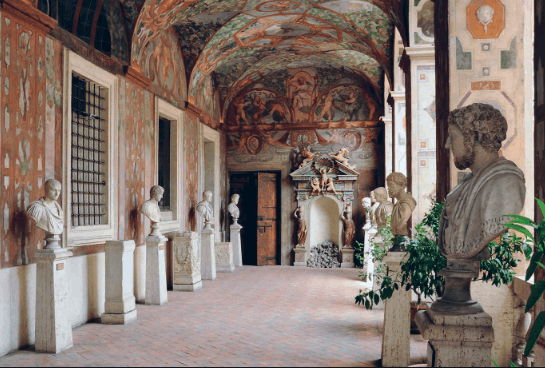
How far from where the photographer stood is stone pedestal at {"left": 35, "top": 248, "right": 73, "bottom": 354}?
17.2 feet

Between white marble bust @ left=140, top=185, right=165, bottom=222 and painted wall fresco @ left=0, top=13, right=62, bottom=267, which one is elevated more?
painted wall fresco @ left=0, top=13, right=62, bottom=267

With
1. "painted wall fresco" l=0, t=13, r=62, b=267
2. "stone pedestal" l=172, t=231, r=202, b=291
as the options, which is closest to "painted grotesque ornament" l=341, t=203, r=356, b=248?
"stone pedestal" l=172, t=231, r=202, b=291

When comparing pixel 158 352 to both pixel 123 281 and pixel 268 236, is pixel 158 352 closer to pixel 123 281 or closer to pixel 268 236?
pixel 123 281

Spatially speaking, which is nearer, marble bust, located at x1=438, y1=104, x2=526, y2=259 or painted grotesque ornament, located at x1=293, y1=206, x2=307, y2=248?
marble bust, located at x1=438, y1=104, x2=526, y2=259

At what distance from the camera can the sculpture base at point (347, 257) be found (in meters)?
14.0

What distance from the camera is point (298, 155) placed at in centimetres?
1462

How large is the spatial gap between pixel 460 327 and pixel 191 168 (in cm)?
956

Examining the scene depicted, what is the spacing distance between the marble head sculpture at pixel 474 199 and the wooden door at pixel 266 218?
1165 centimetres

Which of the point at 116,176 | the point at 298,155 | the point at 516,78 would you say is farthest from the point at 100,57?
the point at 298,155

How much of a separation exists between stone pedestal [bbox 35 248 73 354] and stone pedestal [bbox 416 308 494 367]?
13.2 ft

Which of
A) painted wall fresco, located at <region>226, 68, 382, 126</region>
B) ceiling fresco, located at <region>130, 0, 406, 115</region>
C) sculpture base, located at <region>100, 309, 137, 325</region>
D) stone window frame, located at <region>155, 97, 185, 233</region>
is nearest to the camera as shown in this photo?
sculpture base, located at <region>100, 309, 137, 325</region>

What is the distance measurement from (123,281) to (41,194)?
66.2 inches

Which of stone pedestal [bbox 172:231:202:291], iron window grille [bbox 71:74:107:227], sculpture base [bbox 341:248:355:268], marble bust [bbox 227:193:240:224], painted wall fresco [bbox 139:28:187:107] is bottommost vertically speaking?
sculpture base [bbox 341:248:355:268]

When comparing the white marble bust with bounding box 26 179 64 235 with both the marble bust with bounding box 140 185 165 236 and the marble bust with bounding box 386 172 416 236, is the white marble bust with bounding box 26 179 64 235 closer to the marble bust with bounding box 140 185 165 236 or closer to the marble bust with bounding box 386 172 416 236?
the marble bust with bounding box 140 185 165 236
